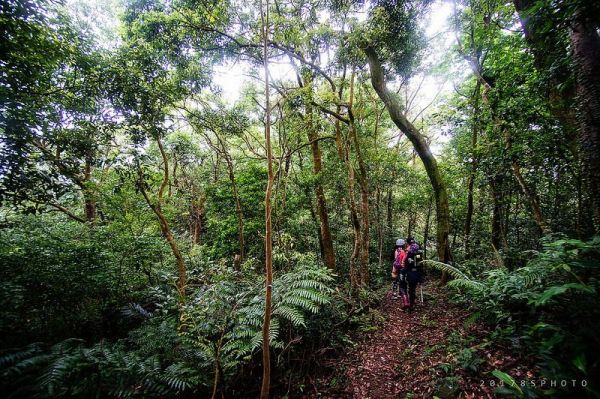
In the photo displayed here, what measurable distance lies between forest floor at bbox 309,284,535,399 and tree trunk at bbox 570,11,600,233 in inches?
90.9

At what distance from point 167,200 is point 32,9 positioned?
847cm

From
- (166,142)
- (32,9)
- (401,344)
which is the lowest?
(401,344)

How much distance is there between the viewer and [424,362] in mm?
4270

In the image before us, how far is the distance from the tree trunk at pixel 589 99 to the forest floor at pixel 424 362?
90.9 inches

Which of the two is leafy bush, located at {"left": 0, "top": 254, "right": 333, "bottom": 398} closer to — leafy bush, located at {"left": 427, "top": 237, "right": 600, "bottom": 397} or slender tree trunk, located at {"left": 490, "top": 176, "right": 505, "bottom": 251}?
leafy bush, located at {"left": 427, "top": 237, "right": 600, "bottom": 397}

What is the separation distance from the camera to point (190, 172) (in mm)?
17594

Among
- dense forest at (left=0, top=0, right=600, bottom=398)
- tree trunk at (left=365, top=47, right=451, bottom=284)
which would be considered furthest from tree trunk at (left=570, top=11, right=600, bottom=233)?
tree trunk at (left=365, top=47, right=451, bottom=284)

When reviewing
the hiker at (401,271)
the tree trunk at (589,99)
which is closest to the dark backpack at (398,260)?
the hiker at (401,271)

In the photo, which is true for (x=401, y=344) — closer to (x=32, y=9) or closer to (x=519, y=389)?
(x=519, y=389)

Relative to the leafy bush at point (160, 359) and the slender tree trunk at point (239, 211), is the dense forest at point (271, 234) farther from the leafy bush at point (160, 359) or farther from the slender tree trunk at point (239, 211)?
the slender tree trunk at point (239, 211)

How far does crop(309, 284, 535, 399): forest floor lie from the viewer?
3.29 metres

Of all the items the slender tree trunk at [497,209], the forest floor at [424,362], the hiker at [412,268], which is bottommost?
the forest floor at [424,362]

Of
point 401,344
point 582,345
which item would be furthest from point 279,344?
point 582,345

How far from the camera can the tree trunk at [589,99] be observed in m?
3.17
